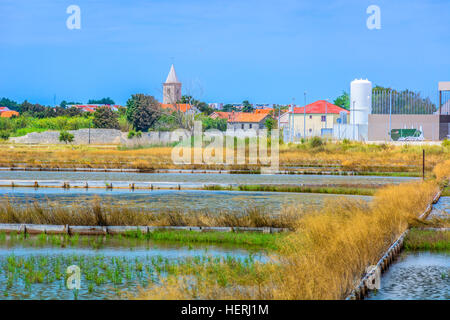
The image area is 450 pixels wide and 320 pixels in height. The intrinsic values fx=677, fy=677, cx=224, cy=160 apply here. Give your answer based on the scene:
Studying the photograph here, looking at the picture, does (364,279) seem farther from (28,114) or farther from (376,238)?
(28,114)

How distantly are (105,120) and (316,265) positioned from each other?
73998 millimetres

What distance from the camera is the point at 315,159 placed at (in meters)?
42.0

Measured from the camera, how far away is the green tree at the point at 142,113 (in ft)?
280

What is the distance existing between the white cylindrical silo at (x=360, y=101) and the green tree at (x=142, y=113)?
93.7 feet

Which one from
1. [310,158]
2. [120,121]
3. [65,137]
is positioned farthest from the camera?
[120,121]

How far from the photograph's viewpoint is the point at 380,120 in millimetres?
61000

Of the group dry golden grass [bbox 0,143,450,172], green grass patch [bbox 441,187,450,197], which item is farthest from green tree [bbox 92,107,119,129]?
green grass patch [bbox 441,187,450,197]

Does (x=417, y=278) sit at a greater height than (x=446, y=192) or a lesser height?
lesser

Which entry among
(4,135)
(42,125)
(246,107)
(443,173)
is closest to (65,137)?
Answer: (4,135)

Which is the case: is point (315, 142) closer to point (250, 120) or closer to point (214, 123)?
point (214, 123)

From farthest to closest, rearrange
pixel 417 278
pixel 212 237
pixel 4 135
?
pixel 4 135
pixel 212 237
pixel 417 278

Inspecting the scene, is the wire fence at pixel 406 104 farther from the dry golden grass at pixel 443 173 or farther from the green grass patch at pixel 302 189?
the green grass patch at pixel 302 189

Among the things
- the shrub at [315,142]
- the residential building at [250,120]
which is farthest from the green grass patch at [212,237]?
the residential building at [250,120]
